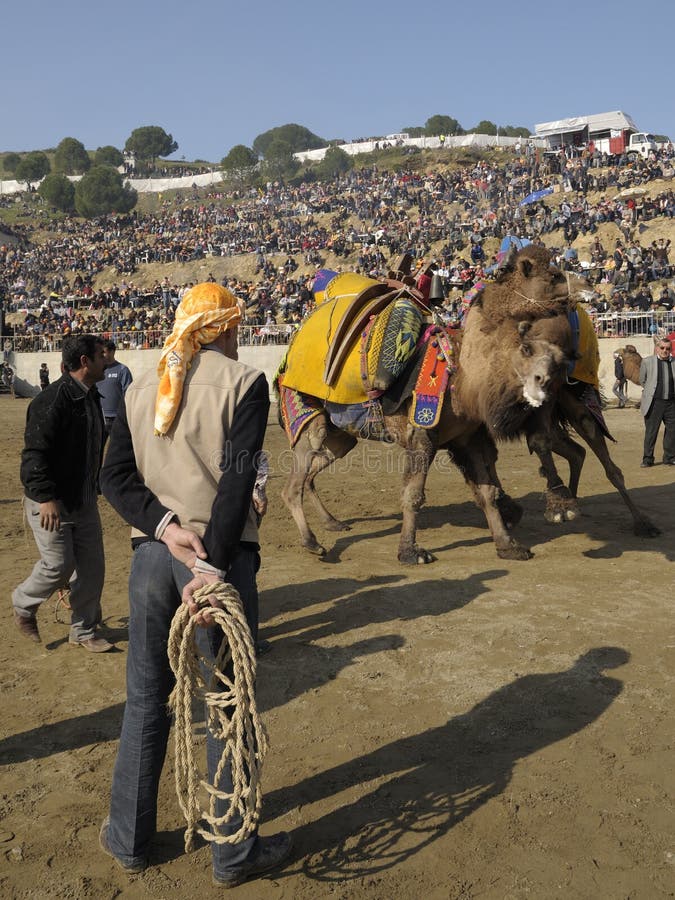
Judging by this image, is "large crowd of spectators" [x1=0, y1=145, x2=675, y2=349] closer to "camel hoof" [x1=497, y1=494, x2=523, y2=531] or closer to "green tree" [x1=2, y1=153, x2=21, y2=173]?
"camel hoof" [x1=497, y1=494, x2=523, y2=531]

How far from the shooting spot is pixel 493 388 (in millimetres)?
6488

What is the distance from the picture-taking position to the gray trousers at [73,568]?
5.13 metres

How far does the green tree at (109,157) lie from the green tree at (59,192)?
125 feet

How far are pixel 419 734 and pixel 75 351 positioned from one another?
308 centimetres

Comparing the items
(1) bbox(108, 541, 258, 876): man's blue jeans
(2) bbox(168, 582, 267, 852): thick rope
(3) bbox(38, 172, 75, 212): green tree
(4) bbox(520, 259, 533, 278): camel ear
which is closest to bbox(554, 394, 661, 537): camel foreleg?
(4) bbox(520, 259, 533, 278): camel ear

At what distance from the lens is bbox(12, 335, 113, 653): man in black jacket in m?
4.93

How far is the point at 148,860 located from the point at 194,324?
208 centimetres

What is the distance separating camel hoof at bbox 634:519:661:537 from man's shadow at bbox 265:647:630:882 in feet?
11.4

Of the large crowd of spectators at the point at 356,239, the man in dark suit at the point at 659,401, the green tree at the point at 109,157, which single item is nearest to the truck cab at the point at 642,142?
the large crowd of spectators at the point at 356,239

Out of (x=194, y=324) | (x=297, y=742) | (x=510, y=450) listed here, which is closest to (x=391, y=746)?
(x=297, y=742)

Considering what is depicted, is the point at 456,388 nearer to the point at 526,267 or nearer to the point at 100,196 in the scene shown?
the point at 526,267

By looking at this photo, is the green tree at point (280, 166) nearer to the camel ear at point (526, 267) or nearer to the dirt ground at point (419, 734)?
the camel ear at point (526, 267)

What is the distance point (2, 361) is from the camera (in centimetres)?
3083

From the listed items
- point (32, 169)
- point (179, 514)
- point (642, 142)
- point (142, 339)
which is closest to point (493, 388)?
point (179, 514)
